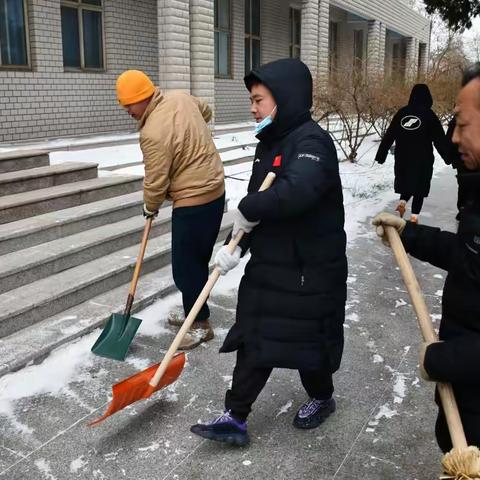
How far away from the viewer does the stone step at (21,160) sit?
585cm

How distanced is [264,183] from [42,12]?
921 cm

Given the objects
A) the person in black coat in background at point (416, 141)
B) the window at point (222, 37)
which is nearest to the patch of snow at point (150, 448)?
the person in black coat in background at point (416, 141)

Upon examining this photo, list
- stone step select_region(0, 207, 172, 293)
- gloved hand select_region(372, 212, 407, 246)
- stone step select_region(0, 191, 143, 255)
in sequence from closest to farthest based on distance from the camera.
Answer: gloved hand select_region(372, 212, 407, 246)
stone step select_region(0, 207, 172, 293)
stone step select_region(0, 191, 143, 255)

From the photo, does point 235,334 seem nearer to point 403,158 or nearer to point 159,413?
point 159,413

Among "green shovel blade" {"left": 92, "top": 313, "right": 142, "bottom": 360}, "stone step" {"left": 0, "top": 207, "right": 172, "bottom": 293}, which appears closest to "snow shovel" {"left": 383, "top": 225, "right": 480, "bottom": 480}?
"green shovel blade" {"left": 92, "top": 313, "right": 142, "bottom": 360}

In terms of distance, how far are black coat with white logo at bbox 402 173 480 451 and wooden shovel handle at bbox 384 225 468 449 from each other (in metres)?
0.04

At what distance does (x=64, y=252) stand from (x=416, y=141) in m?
4.31

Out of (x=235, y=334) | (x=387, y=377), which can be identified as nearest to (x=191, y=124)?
(x=235, y=334)

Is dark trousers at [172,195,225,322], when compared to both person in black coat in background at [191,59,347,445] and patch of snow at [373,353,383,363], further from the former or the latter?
patch of snow at [373,353,383,363]

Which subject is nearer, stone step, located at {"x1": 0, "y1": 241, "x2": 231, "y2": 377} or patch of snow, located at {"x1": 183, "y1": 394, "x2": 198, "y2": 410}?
patch of snow, located at {"x1": 183, "y1": 394, "x2": 198, "y2": 410}

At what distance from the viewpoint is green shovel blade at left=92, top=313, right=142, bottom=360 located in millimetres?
3676

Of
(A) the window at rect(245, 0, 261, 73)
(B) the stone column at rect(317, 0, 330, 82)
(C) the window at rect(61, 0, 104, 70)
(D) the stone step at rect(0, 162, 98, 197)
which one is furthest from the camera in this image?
(B) the stone column at rect(317, 0, 330, 82)

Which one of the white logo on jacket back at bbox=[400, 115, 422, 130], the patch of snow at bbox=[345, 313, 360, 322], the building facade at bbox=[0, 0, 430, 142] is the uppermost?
the building facade at bbox=[0, 0, 430, 142]

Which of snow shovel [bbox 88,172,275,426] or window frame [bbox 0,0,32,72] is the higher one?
window frame [bbox 0,0,32,72]
